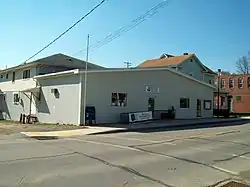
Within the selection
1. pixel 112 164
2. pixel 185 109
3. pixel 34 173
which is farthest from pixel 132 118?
pixel 34 173

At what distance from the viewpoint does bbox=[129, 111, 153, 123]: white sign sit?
2749cm

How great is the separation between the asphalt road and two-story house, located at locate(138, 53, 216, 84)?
122 feet

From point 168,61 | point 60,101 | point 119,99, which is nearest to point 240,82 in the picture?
point 168,61

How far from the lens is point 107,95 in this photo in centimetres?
2661

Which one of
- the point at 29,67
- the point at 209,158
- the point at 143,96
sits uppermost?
the point at 29,67

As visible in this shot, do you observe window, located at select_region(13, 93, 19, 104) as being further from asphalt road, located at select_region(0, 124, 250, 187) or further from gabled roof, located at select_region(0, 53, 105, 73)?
asphalt road, located at select_region(0, 124, 250, 187)

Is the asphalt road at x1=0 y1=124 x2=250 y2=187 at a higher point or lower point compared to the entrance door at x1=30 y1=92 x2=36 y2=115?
lower

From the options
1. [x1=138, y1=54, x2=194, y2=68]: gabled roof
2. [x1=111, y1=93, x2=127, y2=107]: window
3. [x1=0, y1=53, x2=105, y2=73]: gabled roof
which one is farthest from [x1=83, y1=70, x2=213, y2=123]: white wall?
[x1=138, y1=54, x2=194, y2=68]: gabled roof

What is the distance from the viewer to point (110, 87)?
26812 millimetres

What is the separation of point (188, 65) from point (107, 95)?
1117 inches

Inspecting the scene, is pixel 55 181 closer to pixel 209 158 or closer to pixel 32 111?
pixel 209 158

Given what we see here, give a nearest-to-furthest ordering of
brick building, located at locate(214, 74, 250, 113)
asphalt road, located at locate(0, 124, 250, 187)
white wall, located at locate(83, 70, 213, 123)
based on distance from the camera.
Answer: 1. asphalt road, located at locate(0, 124, 250, 187)
2. white wall, located at locate(83, 70, 213, 123)
3. brick building, located at locate(214, 74, 250, 113)

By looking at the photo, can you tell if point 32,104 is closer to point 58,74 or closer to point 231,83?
point 58,74

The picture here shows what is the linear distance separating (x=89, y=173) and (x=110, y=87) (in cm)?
1834
